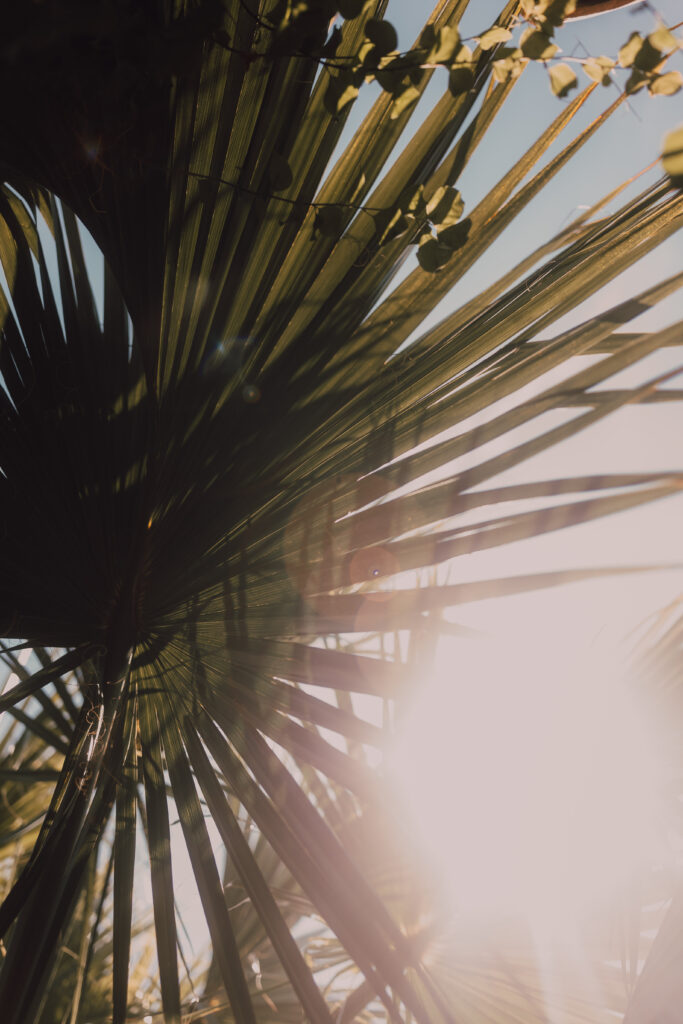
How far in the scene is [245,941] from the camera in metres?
1.37

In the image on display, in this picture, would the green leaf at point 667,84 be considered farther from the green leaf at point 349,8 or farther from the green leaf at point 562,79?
the green leaf at point 349,8

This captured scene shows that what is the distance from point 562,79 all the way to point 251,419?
526 mm

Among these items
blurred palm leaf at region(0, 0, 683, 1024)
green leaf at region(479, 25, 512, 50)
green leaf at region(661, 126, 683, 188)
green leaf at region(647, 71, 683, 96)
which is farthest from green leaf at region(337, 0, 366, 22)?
green leaf at region(661, 126, 683, 188)

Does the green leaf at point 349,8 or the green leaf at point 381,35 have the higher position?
the green leaf at point 349,8

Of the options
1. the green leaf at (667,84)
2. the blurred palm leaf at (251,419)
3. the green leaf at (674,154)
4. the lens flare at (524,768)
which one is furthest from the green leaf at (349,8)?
the lens flare at (524,768)

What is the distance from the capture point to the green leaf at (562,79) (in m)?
0.66

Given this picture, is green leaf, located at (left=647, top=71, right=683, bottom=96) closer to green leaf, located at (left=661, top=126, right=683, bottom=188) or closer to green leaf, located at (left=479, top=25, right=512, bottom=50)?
green leaf, located at (left=479, top=25, right=512, bottom=50)

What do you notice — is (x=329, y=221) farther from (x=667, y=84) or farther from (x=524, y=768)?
(x=524, y=768)

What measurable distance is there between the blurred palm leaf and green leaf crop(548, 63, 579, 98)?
87mm

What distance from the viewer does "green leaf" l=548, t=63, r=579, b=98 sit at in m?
0.66

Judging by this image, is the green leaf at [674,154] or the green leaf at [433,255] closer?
the green leaf at [674,154]

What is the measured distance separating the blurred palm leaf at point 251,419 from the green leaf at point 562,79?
0.09 m

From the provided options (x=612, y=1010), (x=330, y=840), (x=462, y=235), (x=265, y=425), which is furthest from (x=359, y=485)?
(x=612, y=1010)

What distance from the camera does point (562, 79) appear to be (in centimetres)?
66
